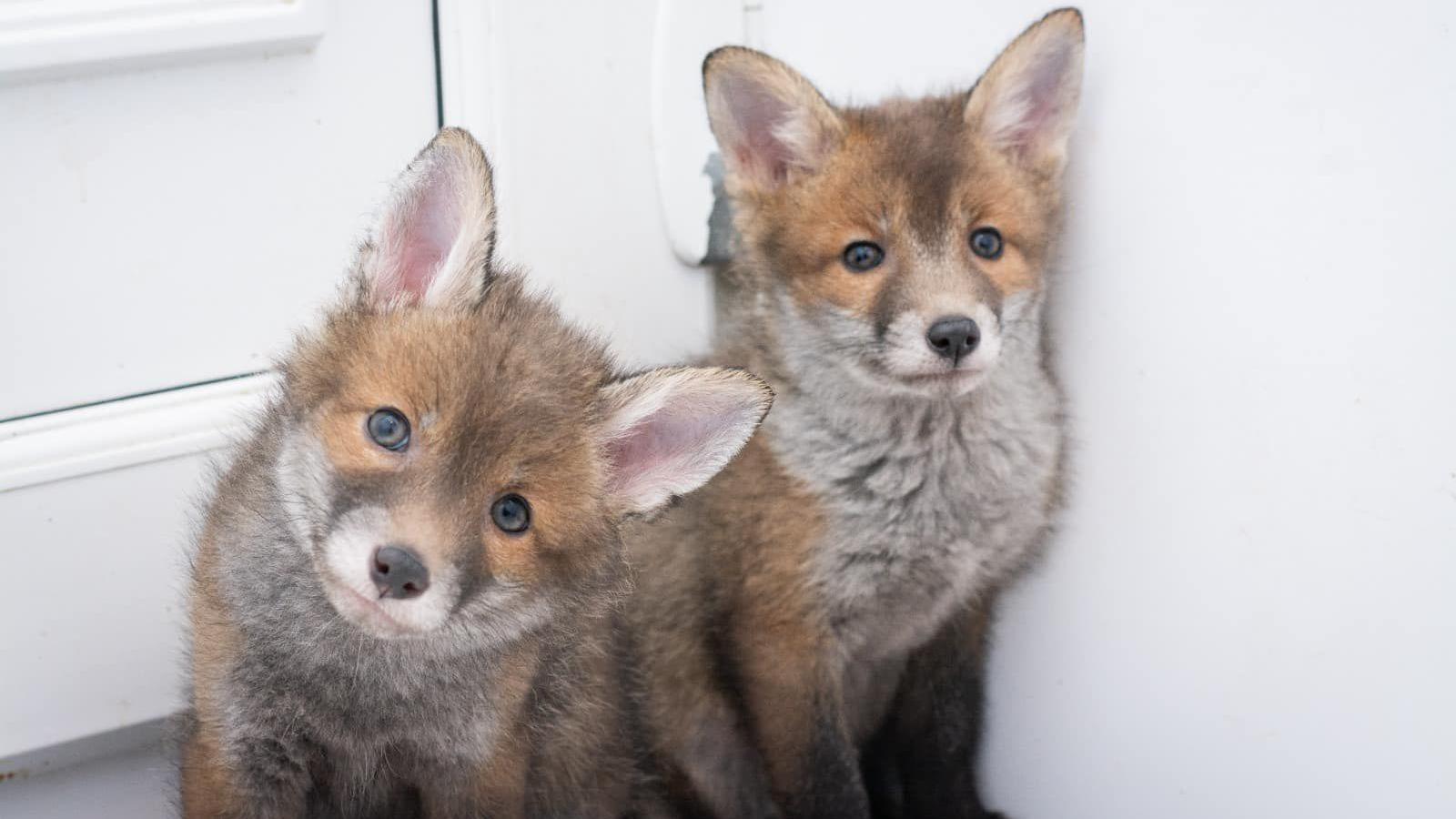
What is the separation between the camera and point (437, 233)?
1.80 metres

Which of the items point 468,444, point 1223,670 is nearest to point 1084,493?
point 1223,670

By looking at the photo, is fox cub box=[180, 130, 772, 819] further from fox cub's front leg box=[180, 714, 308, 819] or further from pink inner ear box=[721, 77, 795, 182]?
pink inner ear box=[721, 77, 795, 182]

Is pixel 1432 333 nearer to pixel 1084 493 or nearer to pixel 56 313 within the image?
pixel 1084 493

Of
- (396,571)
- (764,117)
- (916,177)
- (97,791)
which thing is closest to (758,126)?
(764,117)

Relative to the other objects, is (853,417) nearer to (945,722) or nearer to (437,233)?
(945,722)

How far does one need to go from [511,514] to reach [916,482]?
0.80 meters

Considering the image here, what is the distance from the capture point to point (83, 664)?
7.40ft

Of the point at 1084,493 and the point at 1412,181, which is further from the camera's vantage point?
the point at 1084,493

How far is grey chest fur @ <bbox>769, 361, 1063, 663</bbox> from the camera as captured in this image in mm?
2189

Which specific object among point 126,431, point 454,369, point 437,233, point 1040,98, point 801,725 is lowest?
point 801,725

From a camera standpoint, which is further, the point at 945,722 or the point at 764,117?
the point at 945,722

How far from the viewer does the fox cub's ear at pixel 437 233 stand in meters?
1.71

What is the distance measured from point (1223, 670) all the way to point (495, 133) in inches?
62.1

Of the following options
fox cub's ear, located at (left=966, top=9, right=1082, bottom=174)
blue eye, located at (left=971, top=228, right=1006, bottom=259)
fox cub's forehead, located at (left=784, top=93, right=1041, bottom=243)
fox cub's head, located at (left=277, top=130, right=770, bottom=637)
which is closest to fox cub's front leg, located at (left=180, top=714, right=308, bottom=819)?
fox cub's head, located at (left=277, top=130, right=770, bottom=637)
